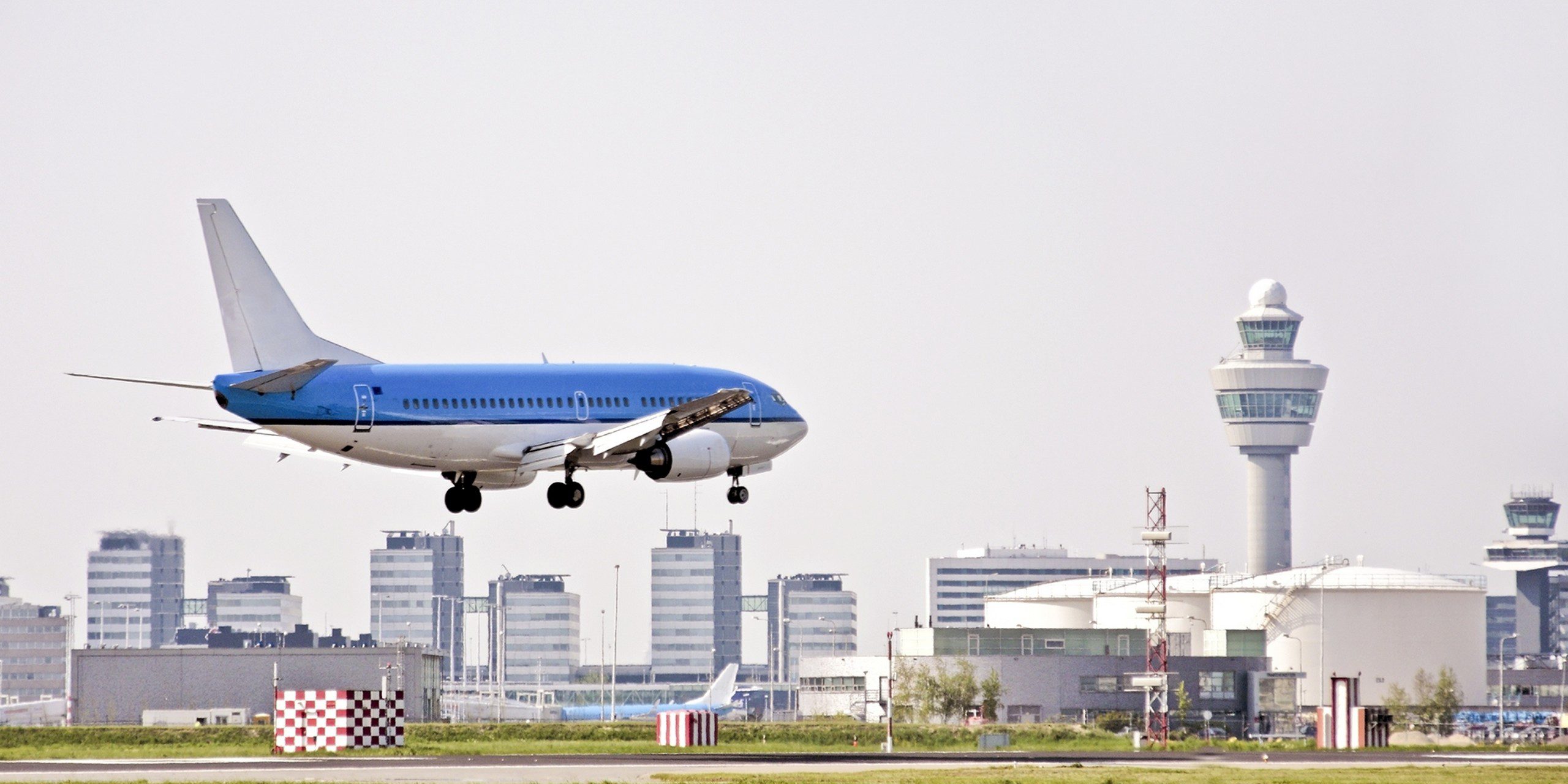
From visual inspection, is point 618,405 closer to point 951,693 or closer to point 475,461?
point 475,461

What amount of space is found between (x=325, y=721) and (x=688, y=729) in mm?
14313

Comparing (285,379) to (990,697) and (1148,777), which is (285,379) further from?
(990,697)

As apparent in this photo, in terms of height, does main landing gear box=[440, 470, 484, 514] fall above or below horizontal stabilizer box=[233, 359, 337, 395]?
below

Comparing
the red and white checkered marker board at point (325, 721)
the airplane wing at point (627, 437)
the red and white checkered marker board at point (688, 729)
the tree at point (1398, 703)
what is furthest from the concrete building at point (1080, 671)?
the red and white checkered marker board at point (325, 721)

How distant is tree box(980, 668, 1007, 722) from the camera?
165m

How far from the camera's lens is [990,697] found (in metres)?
166

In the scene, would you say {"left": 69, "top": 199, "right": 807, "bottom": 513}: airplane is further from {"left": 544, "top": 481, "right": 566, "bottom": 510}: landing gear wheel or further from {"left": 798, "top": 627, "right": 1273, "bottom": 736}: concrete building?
{"left": 798, "top": 627, "right": 1273, "bottom": 736}: concrete building

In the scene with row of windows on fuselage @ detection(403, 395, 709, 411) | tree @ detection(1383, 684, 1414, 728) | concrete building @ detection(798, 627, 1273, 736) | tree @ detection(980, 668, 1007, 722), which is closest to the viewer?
row of windows on fuselage @ detection(403, 395, 709, 411)

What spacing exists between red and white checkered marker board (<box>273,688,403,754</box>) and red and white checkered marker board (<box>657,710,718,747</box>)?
1147cm

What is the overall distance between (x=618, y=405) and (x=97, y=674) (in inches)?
4021

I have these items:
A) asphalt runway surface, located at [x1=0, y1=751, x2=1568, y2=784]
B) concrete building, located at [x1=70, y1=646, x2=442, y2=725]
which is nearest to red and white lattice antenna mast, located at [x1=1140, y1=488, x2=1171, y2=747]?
asphalt runway surface, located at [x1=0, y1=751, x2=1568, y2=784]

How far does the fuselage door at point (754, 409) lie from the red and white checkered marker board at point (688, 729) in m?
11.7

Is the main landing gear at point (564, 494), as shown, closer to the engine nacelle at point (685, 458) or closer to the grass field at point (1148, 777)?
the engine nacelle at point (685, 458)

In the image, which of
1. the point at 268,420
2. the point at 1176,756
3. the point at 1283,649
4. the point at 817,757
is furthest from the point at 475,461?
the point at 1283,649
